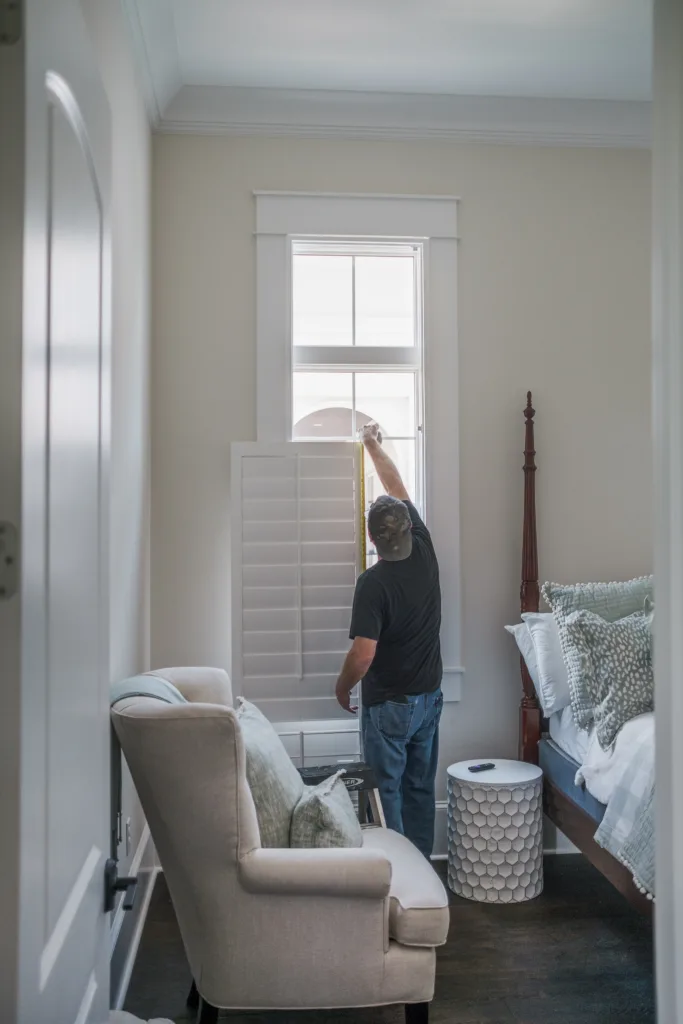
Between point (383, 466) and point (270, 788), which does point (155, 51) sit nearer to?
point (383, 466)

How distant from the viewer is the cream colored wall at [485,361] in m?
3.45

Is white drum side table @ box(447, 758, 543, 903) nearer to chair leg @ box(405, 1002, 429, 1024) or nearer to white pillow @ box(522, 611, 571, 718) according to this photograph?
white pillow @ box(522, 611, 571, 718)

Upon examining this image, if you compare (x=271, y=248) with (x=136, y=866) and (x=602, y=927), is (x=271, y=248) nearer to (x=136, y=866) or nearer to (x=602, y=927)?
(x=136, y=866)

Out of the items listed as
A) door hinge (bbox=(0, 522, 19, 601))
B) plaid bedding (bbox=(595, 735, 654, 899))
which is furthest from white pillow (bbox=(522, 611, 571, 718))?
door hinge (bbox=(0, 522, 19, 601))

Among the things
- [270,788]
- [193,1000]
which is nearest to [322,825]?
[270,788]

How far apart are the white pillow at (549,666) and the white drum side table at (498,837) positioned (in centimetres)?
28

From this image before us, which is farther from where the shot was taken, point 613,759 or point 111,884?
point 613,759

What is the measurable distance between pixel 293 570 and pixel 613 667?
1197 mm

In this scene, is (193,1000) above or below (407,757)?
below

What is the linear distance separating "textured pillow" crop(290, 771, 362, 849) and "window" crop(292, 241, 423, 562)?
4.80ft

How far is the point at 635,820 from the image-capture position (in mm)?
2465

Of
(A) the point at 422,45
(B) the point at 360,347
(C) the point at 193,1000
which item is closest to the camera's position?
(C) the point at 193,1000

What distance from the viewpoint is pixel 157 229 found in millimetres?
3443

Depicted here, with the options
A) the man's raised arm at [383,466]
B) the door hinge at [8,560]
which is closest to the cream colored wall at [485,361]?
the man's raised arm at [383,466]
